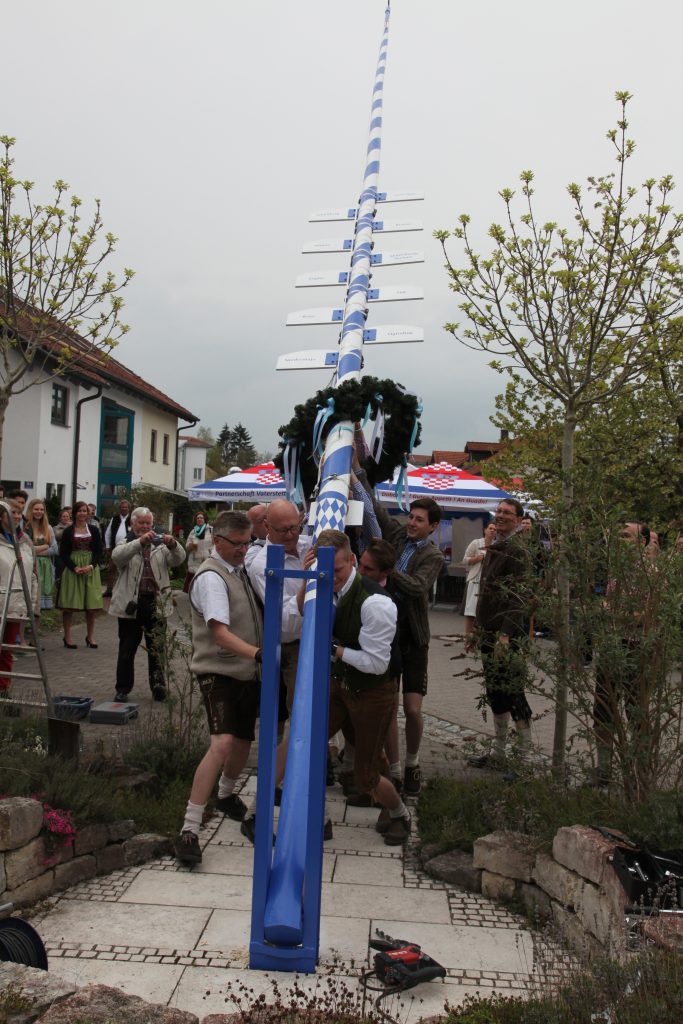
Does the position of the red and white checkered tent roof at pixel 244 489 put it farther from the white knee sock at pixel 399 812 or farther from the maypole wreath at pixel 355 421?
the white knee sock at pixel 399 812

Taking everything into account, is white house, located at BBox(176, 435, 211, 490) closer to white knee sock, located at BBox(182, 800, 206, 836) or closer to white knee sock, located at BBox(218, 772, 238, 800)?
white knee sock, located at BBox(218, 772, 238, 800)

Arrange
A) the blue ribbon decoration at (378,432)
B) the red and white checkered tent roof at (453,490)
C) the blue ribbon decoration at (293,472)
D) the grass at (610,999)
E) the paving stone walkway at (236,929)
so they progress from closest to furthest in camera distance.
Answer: the grass at (610,999) < the paving stone walkway at (236,929) < the blue ribbon decoration at (378,432) < the blue ribbon decoration at (293,472) < the red and white checkered tent roof at (453,490)

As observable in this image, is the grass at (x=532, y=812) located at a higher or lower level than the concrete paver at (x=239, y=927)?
higher

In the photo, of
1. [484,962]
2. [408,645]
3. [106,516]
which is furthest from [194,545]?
[106,516]

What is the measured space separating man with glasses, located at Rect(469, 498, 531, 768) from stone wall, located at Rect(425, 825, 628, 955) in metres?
0.59

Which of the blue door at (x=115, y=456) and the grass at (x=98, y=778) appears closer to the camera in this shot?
the grass at (x=98, y=778)

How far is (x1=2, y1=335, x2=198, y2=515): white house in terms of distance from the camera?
25.8m

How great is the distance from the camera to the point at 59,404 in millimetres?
27703

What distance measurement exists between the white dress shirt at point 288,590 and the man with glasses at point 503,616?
1.09 metres

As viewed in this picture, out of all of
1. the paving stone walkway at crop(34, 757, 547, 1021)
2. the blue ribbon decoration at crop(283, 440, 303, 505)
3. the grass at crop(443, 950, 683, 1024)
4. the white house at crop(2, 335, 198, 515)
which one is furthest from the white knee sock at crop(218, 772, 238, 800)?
the white house at crop(2, 335, 198, 515)

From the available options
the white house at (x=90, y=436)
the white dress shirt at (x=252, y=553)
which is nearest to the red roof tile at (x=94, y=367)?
the white house at (x=90, y=436)

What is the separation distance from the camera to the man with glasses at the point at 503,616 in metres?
4.82

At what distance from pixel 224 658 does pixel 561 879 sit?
79.7 inches

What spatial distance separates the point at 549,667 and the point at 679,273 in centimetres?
414
